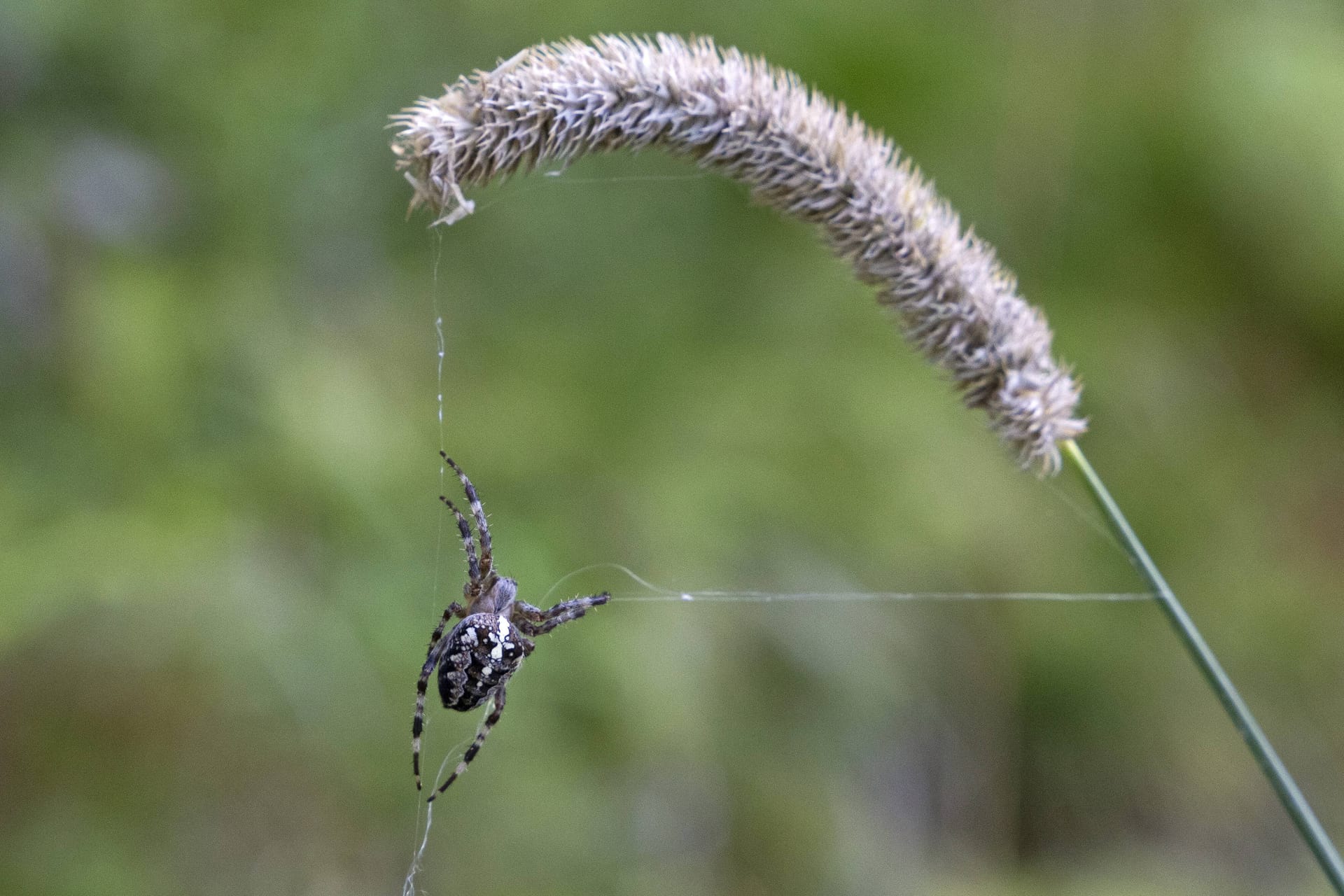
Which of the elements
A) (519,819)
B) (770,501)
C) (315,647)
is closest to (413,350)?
(315,647)

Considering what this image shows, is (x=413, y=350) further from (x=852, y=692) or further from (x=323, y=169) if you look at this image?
(x=852, y=692)

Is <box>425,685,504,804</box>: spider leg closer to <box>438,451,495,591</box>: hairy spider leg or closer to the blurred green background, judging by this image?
<box>438,451,495,591</box>: hairy spider leg

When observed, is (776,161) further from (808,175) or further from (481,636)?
(481,636)

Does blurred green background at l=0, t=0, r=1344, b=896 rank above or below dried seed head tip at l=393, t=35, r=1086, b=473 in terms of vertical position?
below

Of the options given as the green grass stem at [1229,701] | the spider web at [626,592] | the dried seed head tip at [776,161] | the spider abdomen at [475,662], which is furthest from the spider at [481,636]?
the green grass stem at [1229,701]

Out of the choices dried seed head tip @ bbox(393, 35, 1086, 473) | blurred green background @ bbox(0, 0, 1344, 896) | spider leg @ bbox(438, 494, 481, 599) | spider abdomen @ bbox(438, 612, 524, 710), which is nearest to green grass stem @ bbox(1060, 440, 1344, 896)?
dried seed head tip @ bbox(393, 35, 1086, 473)

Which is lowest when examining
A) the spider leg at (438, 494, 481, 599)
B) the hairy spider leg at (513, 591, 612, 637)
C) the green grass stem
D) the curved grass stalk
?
the hairy spider leg at (513, 591, 612, 637)

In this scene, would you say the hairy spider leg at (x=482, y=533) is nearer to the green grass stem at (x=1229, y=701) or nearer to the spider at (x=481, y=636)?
the spider at (x=481, y=636)
